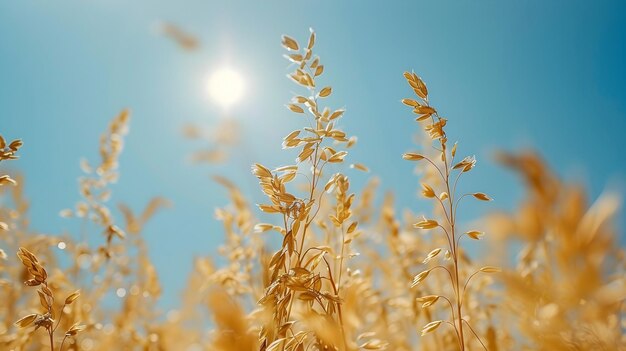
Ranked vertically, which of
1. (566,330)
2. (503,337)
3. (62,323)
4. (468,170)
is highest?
(468,170)

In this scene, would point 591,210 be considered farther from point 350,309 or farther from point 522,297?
point 350,309

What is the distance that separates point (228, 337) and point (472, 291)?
2.89 feet

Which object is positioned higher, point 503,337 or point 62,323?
point 503,337

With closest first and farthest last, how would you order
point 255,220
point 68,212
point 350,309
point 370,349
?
point 370,349
point 350,309
point 255,220
point 68,212

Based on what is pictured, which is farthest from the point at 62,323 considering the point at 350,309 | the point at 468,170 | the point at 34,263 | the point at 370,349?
the point at 468,170

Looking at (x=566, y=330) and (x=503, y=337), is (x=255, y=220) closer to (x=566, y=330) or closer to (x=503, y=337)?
(x=503, y=337)

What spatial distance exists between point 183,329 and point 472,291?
3.51 ft

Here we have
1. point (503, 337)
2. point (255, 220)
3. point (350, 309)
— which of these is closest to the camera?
point (350, 309)

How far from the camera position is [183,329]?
1727 millimetres

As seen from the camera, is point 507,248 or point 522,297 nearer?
point 522,297

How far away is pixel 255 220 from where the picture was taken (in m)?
1.56

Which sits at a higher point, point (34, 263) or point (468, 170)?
point (468, 170)

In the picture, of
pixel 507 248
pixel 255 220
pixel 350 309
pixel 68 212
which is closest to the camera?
pixel 350 309

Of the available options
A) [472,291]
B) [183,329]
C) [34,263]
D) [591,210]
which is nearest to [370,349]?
[591,210]
